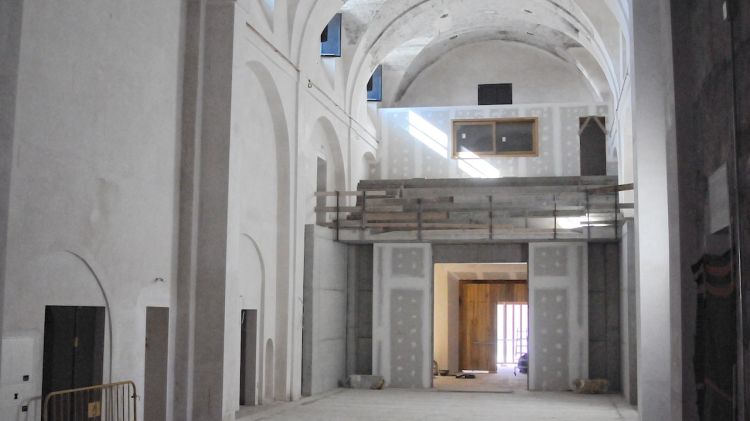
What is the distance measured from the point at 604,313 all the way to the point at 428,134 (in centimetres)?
958

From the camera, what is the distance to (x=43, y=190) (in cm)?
1068

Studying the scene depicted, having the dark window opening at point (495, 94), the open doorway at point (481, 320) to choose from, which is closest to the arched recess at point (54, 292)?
the open doorway at point (481, 320)

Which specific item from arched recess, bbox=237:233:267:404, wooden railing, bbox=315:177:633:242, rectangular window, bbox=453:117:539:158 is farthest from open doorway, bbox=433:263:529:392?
arched recess, bbox=237:233:267:404

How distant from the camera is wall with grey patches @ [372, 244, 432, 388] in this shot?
23.2 meters

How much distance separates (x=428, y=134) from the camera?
29469mm

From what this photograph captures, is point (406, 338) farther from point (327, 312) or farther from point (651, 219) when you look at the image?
point (651, 219)

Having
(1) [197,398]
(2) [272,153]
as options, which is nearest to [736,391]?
(1) [197,398]

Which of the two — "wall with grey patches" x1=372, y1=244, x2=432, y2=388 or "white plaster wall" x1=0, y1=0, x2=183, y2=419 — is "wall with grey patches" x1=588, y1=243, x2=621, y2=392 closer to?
"wall with grey patches" x1=372, y1=244, x2=432, y2=388

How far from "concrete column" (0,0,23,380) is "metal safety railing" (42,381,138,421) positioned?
333 centimetres

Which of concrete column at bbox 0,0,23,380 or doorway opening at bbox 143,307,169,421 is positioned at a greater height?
concrete column at bbox 0,0,23,380

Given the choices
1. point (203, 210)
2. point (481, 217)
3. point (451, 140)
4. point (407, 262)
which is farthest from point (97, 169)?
point (451, 140)

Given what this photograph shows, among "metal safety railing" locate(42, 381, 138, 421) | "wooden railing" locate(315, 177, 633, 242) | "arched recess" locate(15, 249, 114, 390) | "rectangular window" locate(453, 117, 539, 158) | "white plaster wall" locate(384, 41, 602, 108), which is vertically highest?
"white plaster wall" locate(384, 41, 602, 108)

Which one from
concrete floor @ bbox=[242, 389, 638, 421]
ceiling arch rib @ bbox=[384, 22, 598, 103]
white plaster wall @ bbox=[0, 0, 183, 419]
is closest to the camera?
white plaster wall @ bbox=[0, 0, 183, 419]

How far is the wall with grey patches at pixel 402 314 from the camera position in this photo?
23.2m
